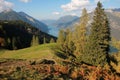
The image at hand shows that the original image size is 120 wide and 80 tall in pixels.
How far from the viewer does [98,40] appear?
5350 cm

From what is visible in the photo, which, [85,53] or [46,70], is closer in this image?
[46,70]

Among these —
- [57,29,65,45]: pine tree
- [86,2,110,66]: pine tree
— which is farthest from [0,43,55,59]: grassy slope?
[57,29,65,45]: pine tree

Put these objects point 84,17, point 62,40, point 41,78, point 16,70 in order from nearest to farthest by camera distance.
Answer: point 41,78, point 16,70, point 84,17, point 62,40

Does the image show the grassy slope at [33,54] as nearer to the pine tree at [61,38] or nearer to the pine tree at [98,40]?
the pine tree at [98,40]

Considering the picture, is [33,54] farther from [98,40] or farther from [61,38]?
[61,38]

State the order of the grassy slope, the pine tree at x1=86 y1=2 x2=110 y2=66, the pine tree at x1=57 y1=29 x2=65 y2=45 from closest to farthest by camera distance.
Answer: the grassy slope < the pine tree at x1=86 y1=2 x2=110 y2=66 < the pine tree at x1=57 y1=29 x2=65 y2=45

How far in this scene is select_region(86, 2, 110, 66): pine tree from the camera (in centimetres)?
5189

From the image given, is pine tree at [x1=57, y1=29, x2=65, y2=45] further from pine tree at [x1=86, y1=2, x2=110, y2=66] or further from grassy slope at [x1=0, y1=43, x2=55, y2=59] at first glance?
Result: pine tree at [x1=86, y1=2, x2=110, y2=66]

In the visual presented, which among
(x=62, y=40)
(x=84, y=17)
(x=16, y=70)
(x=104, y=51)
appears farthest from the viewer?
(x=62, y=40)

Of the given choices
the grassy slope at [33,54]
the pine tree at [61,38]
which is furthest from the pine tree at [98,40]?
the pine tree at [61,38]

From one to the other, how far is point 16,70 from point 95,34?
33.3 m

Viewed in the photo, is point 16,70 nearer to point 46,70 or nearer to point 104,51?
point 46,70

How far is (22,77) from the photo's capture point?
68.7ft

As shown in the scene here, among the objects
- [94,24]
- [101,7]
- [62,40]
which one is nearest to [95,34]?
[94,24]
